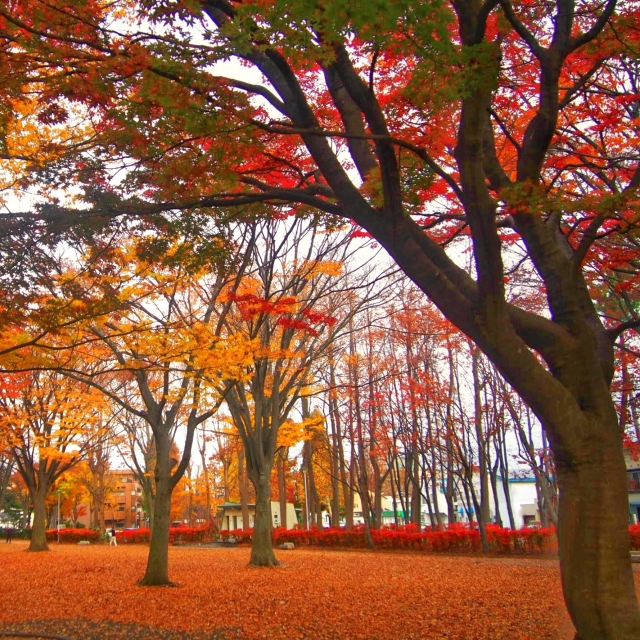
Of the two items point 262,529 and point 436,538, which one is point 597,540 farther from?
point 436,538

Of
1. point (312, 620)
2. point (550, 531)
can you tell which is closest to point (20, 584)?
point (312, 620)

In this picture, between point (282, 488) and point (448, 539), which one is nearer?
point (448, 539)

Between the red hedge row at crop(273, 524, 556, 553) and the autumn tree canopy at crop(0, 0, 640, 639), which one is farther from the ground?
the autumn tree canopy at crop(0, 0, 640, 639)

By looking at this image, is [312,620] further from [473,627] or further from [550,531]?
[550,531]

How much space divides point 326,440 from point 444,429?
7767 millimetres

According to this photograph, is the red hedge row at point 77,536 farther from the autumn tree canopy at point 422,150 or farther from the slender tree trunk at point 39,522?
the autumn tree canopy at point 422,150

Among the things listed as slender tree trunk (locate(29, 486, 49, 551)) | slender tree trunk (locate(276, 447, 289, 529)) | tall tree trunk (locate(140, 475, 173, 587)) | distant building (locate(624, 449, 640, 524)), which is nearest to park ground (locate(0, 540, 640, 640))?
tall tree trunk (locate(140, 475, 173, 587))

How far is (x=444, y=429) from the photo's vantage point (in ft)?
72.2

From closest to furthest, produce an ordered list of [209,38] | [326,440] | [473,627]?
[209,38]
[473,627]
[326,440]

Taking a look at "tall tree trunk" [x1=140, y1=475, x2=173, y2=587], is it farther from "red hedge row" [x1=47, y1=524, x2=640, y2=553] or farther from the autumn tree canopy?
"red hedge row" [x1=47, y1=524, x2=640, y2=553]

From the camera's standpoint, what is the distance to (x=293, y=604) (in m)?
8.11

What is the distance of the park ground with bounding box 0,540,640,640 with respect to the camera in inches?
250

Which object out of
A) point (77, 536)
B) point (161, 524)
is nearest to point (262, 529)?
point (161, 524)

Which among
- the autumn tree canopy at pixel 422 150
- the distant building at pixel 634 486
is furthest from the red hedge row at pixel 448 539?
the autumn tree canopy at pixel 422 150
